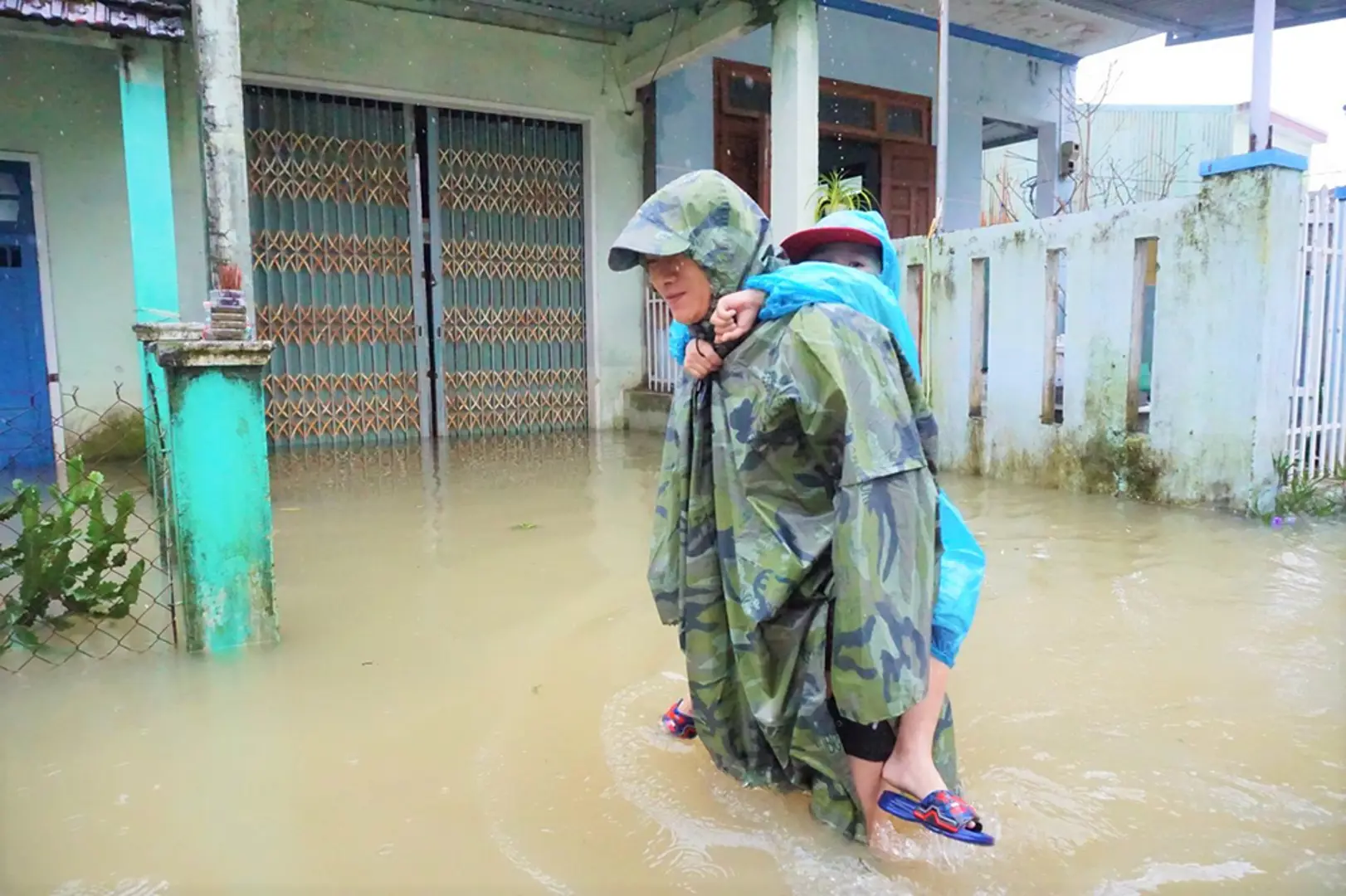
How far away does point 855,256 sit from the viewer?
1.89 meters

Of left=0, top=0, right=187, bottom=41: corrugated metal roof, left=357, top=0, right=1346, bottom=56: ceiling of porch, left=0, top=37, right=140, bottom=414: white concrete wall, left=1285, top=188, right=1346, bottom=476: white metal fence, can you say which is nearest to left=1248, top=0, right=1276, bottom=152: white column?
left=1285, top=188, right=1346, bottom=476: white metal fence

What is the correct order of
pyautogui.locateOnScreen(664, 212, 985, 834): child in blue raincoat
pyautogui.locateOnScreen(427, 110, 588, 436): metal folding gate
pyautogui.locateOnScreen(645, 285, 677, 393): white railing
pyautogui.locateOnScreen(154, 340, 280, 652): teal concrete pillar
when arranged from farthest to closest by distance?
pyautogui.locateOnScreen(645, 285, 677, 393): white railing < pyautogui.locateOnScreen(427, 110, 588, 436): metal folding gate < pyautogui.locateOnScreen(154, 340, 280, 652): teal concrete pillar < pyautogui.locateOnScreen(664, 212, 985, 834): child in blue raincoat

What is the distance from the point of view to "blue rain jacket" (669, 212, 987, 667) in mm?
1664

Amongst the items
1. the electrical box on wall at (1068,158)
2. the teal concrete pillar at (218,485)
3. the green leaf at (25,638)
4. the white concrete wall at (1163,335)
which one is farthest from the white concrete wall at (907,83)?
the green leaf at (25,638)

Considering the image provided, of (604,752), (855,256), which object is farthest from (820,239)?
(604,752)

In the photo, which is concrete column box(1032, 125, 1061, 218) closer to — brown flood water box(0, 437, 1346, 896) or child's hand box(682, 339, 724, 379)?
brown flood water box(0, 437, 1346, 896)

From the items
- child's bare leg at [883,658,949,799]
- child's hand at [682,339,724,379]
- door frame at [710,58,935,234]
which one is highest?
door frame at [710,58,935,234]

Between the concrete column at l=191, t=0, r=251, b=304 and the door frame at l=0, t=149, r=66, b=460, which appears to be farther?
the door frame at l=0, t=149, r=66, b=460

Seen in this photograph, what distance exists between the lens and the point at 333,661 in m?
2.71

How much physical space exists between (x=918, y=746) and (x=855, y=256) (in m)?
0.98

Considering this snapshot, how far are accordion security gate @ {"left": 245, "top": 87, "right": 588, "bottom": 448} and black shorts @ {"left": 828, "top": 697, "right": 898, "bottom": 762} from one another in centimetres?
663

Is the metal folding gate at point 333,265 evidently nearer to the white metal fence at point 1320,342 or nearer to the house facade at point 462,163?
the house facade at point 462,163

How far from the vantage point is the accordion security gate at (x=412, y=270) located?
7.26 metres

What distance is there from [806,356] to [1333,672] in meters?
2.02
